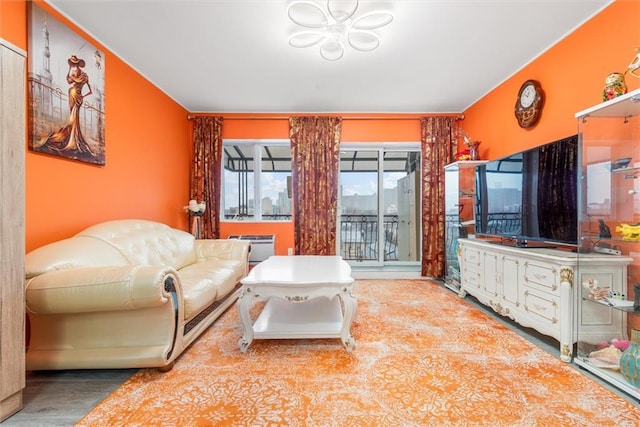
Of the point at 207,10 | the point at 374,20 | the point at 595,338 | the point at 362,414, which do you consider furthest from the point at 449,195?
the point at 207,10

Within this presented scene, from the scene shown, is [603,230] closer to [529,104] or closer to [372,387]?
[529,104]

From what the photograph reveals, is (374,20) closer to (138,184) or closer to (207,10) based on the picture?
(207,10)

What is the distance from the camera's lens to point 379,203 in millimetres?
4504

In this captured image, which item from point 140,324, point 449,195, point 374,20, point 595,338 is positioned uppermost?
point 374,20

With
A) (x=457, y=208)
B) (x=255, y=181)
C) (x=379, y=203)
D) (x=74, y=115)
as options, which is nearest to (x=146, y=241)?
(x=74, y=115)

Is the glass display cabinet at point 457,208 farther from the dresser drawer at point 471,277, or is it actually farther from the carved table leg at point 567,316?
the carved table leg at point 567,316

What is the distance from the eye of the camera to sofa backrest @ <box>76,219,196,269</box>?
2238 millimetres

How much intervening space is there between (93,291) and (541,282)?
3050 millimetres

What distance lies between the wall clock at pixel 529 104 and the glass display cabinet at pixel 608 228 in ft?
3.14

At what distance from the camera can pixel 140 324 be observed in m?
1.65

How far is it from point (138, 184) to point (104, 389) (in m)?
2.17

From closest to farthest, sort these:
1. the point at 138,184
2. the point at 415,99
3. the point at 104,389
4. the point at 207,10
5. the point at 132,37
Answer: the point at 104,389 < the point at 207,10 < the point at 132,37 < the point at 138,184 < the point at 415,99

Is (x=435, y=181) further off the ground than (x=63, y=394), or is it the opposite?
(x=435, y=181)

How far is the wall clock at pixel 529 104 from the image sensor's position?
107 inches
